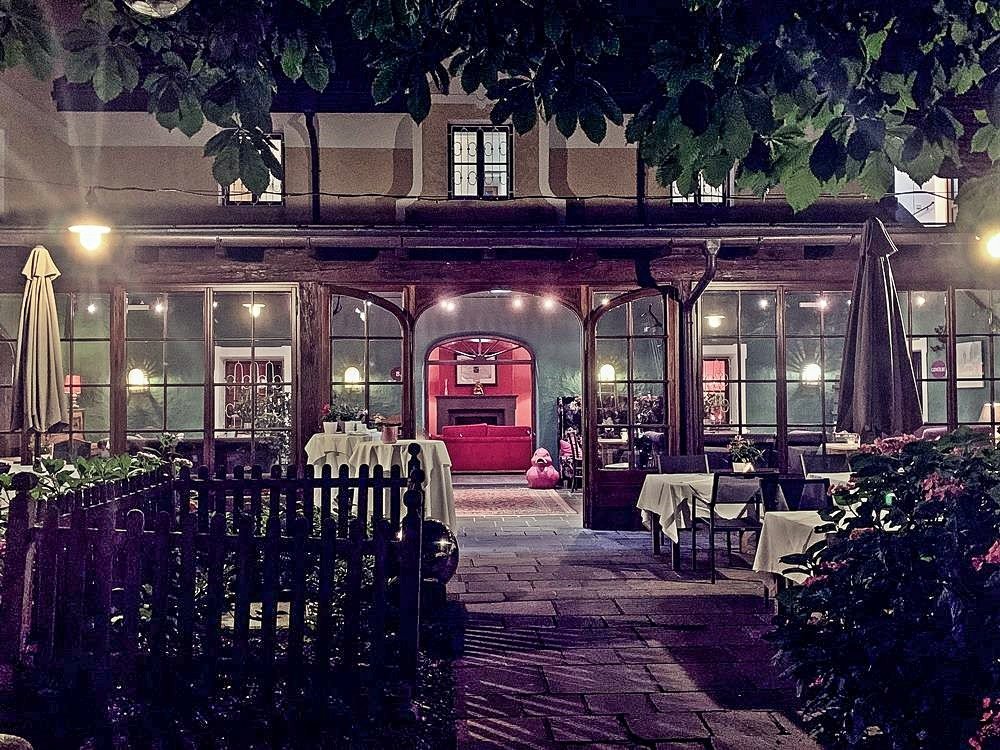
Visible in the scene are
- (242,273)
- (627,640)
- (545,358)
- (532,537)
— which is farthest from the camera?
(545,358)

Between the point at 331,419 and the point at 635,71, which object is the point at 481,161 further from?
the point at 635,71

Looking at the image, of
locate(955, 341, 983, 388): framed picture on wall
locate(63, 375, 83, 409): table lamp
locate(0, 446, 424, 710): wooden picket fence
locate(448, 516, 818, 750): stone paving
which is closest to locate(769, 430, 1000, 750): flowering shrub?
locate(448, 516, 818, 750): stone paving

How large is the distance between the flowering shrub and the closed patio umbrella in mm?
2785

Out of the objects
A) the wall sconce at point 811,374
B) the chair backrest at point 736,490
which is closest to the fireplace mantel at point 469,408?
the wall sconce at point 811,374

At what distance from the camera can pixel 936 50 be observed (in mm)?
2457

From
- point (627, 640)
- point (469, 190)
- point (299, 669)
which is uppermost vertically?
point (469, 190)

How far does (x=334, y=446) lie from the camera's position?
28.2 feet

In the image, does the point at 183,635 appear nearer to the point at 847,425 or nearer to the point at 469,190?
the point at 847,425

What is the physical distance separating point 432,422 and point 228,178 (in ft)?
56.4

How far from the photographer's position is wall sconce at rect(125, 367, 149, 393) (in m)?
9.55

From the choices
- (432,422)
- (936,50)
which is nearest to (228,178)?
(936,50)

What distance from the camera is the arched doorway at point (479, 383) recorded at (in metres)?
19.0

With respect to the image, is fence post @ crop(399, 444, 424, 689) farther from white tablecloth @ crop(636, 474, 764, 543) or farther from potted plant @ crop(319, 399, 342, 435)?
potted plant @ crop(319, 399, 342, 435)

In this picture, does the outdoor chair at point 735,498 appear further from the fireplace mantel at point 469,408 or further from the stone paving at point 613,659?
the fireplace mantel at point 469,408
